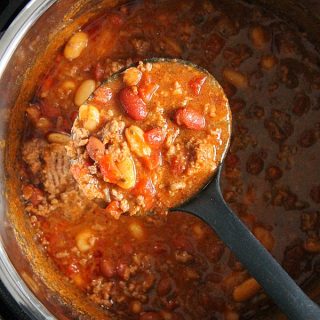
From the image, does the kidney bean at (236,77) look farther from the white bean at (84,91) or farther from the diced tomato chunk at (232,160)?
the white bean at (84,91)

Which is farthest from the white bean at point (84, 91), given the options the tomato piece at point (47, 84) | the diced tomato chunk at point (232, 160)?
the diced tomato chunk at point (232, 160)

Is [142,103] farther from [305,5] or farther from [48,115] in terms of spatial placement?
[305,5]

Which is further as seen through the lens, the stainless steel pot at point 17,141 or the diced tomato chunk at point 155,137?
the stainless steel pot at point 17,141

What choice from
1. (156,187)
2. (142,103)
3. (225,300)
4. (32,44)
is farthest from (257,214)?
(32,44)

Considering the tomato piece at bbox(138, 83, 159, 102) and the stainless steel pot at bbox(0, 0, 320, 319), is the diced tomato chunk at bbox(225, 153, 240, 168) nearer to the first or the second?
the tomato piece at bbox(138, 83, 159, 102)

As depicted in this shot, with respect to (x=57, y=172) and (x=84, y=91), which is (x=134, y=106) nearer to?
(x=84, y=91)

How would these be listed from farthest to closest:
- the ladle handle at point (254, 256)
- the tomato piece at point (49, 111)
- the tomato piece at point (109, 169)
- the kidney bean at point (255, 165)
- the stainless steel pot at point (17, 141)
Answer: the tomato piece at point (49, 111), the kidney bean at point (255, 165), the stainless steel pot at point (17, 141), the tomato piece at point (109, 169), the ladle handle at point (254, 256)

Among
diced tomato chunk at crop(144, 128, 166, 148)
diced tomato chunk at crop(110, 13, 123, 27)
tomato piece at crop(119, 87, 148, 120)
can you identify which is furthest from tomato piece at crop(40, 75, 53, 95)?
diced tomato chunk at crop(144, 128, 166, 148)
